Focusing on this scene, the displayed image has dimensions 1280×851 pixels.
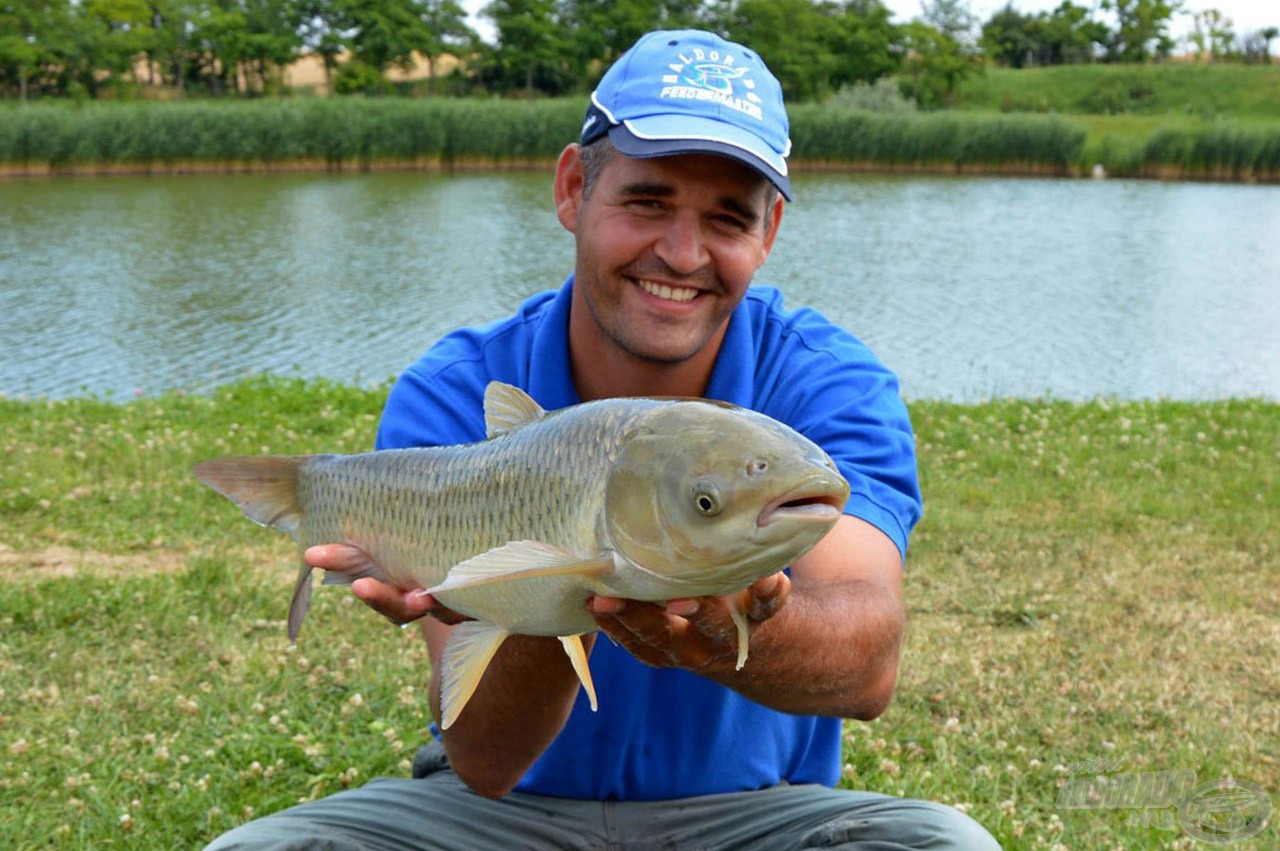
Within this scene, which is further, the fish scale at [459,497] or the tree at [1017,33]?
the tree at [1017,33]

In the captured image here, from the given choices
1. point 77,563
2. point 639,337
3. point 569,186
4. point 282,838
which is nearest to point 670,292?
point 639,337

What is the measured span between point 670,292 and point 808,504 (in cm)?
110

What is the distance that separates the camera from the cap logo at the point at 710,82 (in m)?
2.41

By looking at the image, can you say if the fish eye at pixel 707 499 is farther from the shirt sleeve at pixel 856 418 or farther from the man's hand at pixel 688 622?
the shirt sleeve at pixel 856 418

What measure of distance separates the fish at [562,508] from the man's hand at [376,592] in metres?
0.02

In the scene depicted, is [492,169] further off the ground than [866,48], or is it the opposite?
[866,48]

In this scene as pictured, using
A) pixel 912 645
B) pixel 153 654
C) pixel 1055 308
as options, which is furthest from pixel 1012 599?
pixel 1055 308

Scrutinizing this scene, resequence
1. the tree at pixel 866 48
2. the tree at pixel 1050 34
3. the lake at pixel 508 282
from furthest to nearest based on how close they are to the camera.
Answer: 1. the tree at pixel 1050 34
2. the tree at pixel 866 48
3. the lake at pixel 508 282

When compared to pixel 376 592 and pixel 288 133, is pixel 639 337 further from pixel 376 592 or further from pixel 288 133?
pixel 288 133

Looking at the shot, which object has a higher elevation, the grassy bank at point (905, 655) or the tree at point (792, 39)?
the tree at point (792, 39)

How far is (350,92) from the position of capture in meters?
53.0

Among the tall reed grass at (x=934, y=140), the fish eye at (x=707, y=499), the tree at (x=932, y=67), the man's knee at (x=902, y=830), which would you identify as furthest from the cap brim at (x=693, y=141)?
the tree at (x=932, y=67)

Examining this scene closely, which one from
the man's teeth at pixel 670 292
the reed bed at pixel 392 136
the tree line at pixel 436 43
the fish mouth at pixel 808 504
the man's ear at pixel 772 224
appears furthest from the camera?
the tree line at pixel 436 43

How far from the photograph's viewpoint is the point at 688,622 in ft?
5.51
